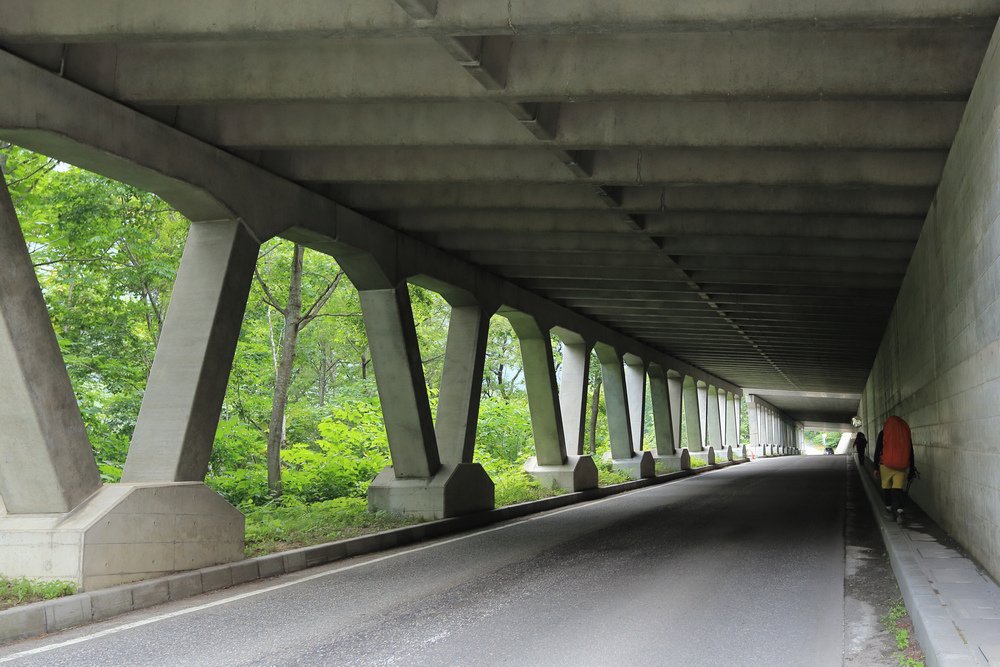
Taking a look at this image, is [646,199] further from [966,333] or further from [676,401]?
[676,401]

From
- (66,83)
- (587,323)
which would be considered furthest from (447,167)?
(587,323)

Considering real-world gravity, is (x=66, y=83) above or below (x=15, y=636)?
above

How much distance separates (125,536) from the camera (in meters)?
8.71

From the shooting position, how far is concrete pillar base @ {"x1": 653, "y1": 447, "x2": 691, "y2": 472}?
38531mm

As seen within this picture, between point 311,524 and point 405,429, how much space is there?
333 cm

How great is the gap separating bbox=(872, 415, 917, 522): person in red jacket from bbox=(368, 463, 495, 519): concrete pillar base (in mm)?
6889

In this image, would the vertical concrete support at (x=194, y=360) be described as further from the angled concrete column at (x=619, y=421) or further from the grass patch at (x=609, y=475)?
the angled concrete column at (x=619, y=421)

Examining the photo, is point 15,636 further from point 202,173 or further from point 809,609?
point 809,609

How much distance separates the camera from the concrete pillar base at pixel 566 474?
74.7ft

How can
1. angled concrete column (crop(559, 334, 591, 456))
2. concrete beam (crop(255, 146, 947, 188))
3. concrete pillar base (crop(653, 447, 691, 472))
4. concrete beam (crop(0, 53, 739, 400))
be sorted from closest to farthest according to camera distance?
concrete beam (crop(0, 53, 739, 400)), concrete beam (crop(255, 146, 947, 188)), angled concrete column (crop(559, 334, 591, 456)), concrete pillar base (crop(653, 447, 691, 472))

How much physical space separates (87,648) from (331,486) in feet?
42.5

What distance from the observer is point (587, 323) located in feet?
88.1

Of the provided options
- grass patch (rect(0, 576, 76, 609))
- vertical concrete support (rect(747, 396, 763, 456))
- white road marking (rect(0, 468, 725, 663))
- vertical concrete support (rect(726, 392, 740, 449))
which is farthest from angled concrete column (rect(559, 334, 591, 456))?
vertical concrete support (rect(747, 396, 763, 456))

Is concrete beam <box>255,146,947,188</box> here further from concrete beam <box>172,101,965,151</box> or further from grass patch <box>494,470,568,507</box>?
grass patch <box>494,470,568,507</box>
